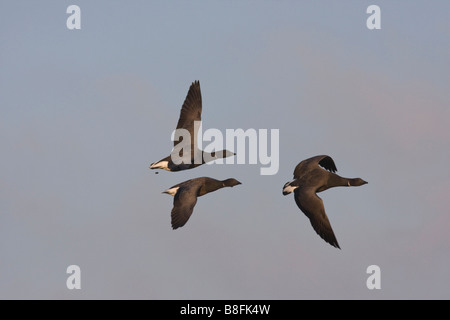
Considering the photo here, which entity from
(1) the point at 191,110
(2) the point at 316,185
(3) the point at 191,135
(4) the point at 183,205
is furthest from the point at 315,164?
(1) the point at 191,110

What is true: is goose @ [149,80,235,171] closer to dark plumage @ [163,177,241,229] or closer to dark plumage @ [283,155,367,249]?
dark plumage @ [163,177,241,229]

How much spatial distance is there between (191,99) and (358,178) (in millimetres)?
6078

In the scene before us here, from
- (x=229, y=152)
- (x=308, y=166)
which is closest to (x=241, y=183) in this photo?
(x=229, y=152)

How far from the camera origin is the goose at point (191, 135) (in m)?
34.2

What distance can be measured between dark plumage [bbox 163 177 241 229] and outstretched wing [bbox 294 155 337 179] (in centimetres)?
284

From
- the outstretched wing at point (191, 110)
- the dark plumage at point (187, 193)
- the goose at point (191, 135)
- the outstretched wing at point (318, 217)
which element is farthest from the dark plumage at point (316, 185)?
the outstretched wing at point (191, 110)

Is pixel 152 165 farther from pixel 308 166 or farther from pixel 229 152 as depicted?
pixel 308 166

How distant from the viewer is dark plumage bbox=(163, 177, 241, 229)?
31125 millimetres

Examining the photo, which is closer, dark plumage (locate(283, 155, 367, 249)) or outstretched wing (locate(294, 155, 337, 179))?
dark plumage (locate(283, 155, 367, 249))

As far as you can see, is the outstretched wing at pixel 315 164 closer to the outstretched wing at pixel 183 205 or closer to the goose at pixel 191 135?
the outstretched wing at pixel 183 205

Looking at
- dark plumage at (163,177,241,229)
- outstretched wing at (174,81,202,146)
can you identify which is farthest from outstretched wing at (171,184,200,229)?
→ outstretched wing at (174,81,202,146)

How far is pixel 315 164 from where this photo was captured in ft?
106

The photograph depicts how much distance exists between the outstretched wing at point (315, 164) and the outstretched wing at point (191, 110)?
406 centimetres

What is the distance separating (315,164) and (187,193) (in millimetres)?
4061
